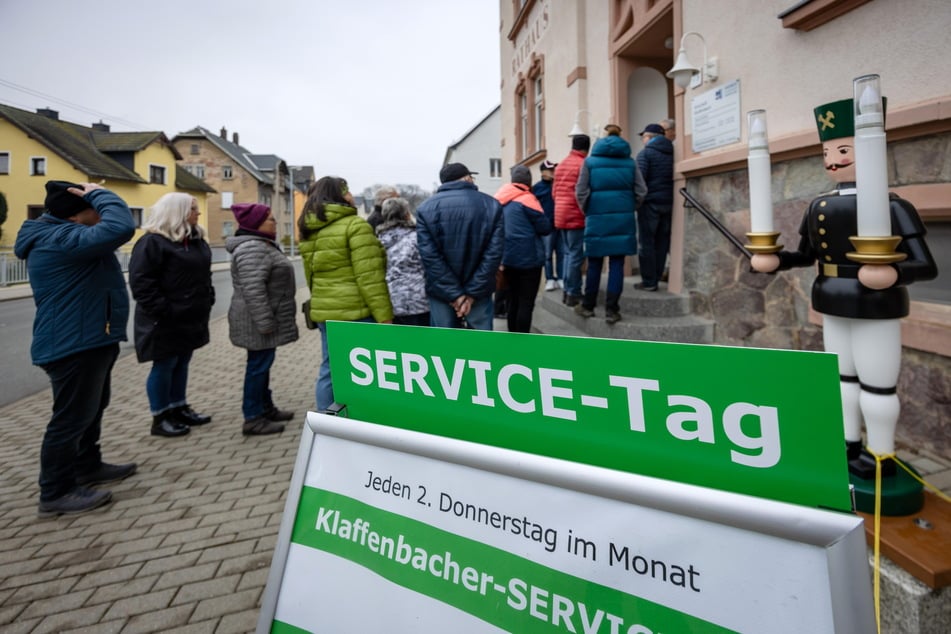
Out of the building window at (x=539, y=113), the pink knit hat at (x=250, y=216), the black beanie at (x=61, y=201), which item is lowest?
the black beanie at (x=61, y=201)

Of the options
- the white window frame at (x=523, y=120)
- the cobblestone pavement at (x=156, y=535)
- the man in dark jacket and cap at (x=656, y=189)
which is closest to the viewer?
the cobblestone pavement at (x=156, y=535)

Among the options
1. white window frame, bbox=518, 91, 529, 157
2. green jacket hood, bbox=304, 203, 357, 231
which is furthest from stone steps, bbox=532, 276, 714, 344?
white window frame, bbox=518, 91, 529, 157

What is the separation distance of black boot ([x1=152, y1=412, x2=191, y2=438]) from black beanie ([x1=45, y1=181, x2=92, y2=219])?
1914 millimetres

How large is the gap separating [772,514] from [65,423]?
3468 millimetres

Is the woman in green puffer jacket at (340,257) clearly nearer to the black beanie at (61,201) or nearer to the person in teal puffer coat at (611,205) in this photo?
the black beanie at (61,201)

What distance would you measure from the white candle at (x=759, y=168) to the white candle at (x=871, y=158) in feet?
0.95

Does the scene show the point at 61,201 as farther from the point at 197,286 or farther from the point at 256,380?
the point at 256,380

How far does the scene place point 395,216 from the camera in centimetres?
404

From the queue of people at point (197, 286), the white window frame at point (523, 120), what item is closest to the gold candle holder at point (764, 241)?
the queue of people at point (197, 286)

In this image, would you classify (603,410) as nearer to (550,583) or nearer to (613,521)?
(613,521)

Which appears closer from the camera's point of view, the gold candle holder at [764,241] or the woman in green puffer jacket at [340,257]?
the gold candle holder at [764,241]

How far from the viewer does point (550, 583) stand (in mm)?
1018

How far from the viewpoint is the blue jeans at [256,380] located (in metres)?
4.18

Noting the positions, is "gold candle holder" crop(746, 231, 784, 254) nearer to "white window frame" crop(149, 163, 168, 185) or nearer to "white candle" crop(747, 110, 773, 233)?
"white candle" crop(747, 110, 773, 233)
